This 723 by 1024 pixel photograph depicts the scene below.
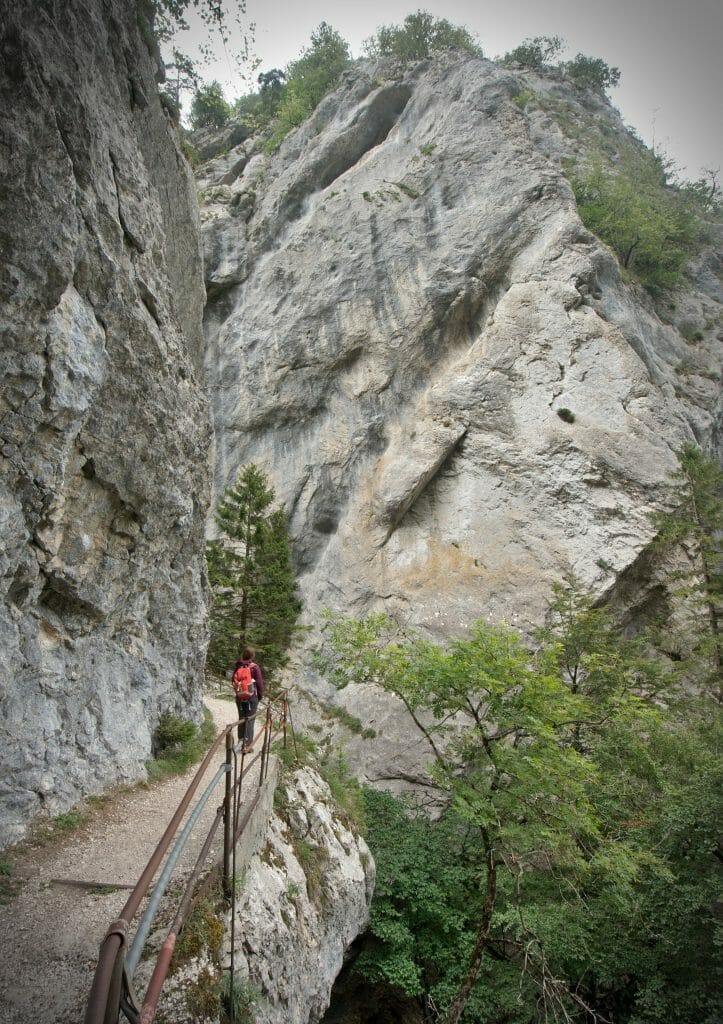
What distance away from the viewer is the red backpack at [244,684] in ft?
26.6

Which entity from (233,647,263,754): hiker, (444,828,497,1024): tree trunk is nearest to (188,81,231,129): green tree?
(233,647,263,754): hiker

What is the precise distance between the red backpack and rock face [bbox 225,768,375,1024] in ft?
4.46

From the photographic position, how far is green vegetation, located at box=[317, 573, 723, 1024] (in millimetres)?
6812

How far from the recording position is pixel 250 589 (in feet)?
57.2

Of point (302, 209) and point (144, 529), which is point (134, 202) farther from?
point (302, 209)

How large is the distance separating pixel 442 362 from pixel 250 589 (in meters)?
12.5

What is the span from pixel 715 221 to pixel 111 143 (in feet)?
131

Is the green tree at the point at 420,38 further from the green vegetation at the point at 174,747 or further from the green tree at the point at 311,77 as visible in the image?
the green vegetation at the point at 174,747

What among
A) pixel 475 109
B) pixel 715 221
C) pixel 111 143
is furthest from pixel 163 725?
pixel 715 221

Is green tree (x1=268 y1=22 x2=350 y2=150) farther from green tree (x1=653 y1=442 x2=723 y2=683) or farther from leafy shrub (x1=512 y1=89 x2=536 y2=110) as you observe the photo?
green tree (x1=653 y1=442 x2=723 y2=683)

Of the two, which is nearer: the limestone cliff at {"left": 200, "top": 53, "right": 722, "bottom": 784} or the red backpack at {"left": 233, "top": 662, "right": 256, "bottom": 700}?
the red backpack at {"left": 233, "top": 662, "right": 256, "bottom": 700}

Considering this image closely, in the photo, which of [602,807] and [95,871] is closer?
[95,871]

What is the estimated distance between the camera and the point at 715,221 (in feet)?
114

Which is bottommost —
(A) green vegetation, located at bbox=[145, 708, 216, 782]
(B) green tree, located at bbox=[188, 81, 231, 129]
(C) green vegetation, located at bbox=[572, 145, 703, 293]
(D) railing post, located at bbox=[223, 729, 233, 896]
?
(A) green vegetation, located at bbox=[145, 708, 216, 782]
